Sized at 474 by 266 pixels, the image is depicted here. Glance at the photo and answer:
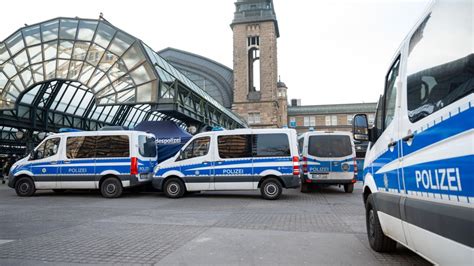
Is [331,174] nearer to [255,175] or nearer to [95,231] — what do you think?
[255,175]

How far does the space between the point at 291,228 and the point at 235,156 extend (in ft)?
17.5

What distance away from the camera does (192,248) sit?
5.36 meters

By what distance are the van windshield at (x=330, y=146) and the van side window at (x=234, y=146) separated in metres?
3.23

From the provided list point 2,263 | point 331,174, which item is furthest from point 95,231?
point 331,174

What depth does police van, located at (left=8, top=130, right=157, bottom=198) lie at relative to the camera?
41.2 feet

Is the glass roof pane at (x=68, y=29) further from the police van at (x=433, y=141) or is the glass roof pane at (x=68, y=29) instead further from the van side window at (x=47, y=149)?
the police van at (x=433, y=141)

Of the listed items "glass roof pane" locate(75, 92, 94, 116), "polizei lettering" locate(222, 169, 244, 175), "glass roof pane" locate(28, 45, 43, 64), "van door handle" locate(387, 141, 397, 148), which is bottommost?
"van door handle" locate(387, 141, 397, 148)

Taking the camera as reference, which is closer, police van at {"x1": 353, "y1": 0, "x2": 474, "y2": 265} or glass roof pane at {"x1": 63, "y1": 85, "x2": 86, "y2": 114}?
police van at {"x1": 353, "y1": 0, "x2": 474, "y2": 265}

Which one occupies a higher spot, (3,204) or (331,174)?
(331,174)

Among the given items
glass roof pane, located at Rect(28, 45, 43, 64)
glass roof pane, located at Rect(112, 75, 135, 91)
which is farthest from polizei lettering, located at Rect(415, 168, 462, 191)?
glass roof pane, located at Rect(28, 45, 43, 64)

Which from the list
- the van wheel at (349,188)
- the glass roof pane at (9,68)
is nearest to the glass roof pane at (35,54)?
the glass roof pane at (9,68)

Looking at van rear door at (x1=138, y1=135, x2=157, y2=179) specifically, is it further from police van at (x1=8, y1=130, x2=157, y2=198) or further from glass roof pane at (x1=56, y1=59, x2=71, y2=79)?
glass roof pane at (x1=56, y1=59, x2=71, y2=79)

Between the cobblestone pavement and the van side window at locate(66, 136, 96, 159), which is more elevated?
the van side window at locate(66, 136, 96, 159)

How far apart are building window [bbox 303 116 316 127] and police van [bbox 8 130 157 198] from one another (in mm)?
84057
